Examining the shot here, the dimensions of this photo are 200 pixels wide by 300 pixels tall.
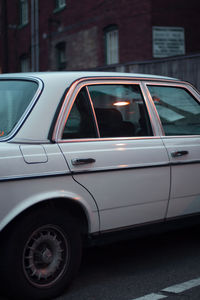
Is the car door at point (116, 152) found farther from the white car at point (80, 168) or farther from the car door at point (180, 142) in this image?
the car door at point (180, 142)

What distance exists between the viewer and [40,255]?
167 inches

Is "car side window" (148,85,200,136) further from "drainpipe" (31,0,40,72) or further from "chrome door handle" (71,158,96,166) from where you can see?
"drainpipe" (31,0,40,72)

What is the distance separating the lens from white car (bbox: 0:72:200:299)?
4.08 m

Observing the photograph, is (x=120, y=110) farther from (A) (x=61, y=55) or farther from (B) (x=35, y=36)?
(B) (x=35, y=36)

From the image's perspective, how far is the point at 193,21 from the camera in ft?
64.6

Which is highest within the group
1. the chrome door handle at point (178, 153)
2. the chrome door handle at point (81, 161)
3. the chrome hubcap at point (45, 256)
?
the chrome door handle at point (81, 161)

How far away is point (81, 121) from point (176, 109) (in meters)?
1.29

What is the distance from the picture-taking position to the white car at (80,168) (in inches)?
161

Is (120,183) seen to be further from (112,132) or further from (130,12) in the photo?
(130,12)

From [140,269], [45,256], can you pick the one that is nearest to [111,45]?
[140,269]

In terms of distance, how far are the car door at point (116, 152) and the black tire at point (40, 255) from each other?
36 centimetres

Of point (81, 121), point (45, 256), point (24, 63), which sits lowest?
point (45, 256)

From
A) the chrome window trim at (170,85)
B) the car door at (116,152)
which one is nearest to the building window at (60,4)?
the chrome window trim at (170,85)

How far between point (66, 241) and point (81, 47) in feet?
62.3
